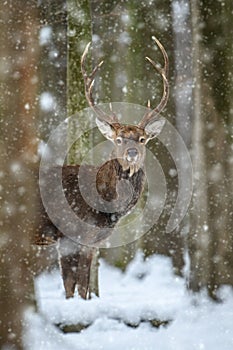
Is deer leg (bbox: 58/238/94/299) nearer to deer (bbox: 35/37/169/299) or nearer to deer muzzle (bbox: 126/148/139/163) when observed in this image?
deer (bbox: 35/37/169/299)

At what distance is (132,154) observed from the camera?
2.58 m

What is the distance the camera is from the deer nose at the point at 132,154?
2.57m

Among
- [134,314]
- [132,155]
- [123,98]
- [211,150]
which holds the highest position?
[132,155]

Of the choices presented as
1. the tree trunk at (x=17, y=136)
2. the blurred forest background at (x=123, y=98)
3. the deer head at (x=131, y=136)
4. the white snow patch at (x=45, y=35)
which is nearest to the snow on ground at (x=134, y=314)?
the blurred forest background at (x=123, y=98)

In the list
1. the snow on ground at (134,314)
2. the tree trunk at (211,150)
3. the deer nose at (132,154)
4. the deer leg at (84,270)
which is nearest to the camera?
the deer nose at (132,154)

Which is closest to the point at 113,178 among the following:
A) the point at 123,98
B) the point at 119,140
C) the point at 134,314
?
the point at 119,140

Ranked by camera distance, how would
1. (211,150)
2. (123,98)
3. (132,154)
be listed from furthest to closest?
(211,150) < (123,98) < (132,154)

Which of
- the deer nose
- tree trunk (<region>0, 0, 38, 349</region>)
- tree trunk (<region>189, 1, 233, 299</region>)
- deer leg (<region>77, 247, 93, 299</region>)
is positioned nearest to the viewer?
the deer nose

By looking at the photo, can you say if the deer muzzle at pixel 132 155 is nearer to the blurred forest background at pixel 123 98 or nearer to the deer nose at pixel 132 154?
the deer nose at pixel 132 154

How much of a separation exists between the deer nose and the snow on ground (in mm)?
710

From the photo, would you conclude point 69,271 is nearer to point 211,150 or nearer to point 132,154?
point 132,154

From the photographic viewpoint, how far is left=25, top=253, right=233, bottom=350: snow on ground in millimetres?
3117

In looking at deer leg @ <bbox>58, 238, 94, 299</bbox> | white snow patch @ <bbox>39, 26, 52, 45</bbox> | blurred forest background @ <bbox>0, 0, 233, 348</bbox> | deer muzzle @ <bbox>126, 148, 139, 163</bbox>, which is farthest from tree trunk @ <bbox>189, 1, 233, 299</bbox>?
deer muzzle @ <bbox>126, 148, 139, 163</bbox>

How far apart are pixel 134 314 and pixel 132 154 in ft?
3.45
